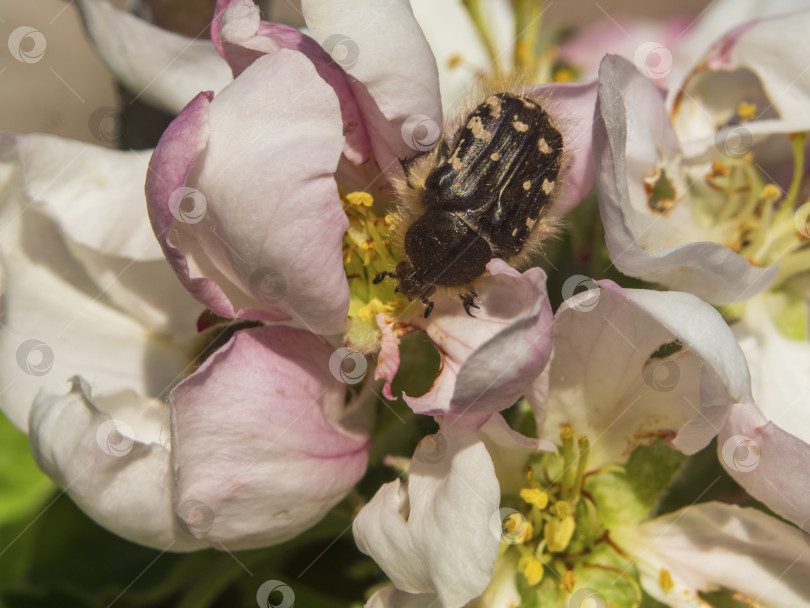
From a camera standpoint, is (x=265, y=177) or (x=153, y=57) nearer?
(x=265, y=177)

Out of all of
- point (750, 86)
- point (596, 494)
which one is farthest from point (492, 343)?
point (750, 86)

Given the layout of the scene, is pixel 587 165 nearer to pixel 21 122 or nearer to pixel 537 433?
pixel 537 433

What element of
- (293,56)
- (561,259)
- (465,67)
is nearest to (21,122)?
(465,67)

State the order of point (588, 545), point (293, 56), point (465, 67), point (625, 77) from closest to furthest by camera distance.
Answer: point (293, 56) < point (625, 77) < point (588, 545) < point (465, 67)

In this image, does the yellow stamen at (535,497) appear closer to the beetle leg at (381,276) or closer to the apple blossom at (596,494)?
the apple blossom at (596,494)

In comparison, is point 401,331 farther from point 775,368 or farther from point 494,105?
point 775,368

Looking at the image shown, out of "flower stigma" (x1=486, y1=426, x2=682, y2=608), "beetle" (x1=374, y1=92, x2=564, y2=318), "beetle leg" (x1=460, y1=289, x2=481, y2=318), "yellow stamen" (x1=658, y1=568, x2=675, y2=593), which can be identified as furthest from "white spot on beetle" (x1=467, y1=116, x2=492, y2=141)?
"yellow stamen" (x1=658, y1=568, x2=675, y2=593)

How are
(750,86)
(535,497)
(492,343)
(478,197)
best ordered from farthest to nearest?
(750,86)
(535,497)
(478,197)
(492,343)
